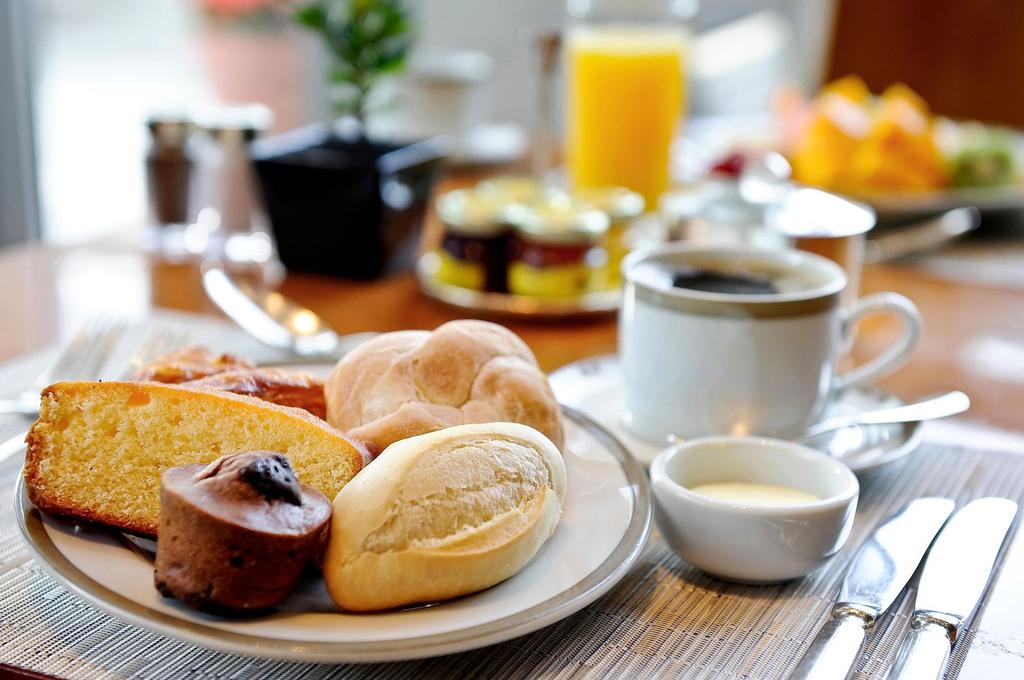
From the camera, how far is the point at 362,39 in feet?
4.68

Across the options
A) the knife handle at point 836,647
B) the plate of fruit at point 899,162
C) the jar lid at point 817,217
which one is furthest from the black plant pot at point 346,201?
the knife handle at point 836,647

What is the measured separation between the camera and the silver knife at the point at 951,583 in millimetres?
592

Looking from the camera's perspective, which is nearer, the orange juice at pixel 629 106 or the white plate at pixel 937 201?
the white plate at pixel 937 201

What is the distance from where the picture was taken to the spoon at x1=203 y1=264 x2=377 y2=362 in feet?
3.65

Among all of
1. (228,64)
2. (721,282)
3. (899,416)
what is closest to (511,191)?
(721,282)

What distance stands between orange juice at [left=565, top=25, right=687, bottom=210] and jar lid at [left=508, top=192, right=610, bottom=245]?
39cm

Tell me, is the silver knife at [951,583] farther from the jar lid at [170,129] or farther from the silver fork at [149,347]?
the jar lid at [170,129]

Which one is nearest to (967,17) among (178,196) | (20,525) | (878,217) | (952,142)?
(952,142)

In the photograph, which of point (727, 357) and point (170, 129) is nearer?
point (727, 357)

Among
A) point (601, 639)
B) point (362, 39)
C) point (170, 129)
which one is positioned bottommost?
point (601, 639)

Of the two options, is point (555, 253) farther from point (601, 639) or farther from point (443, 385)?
point (601, 639)

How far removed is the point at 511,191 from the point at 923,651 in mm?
984

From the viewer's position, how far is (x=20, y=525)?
0.60m

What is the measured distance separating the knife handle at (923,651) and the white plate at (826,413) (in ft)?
0.66
